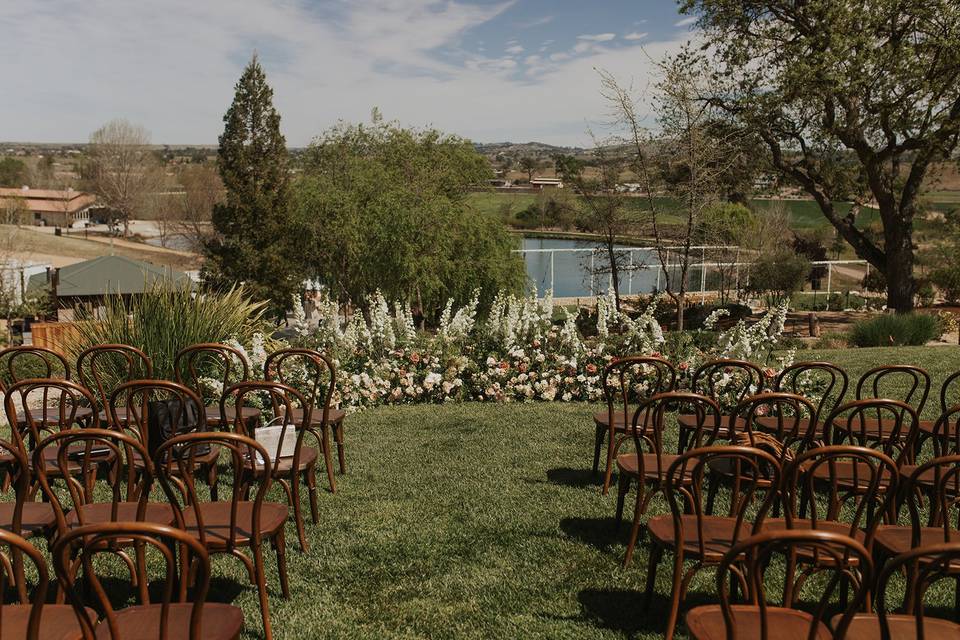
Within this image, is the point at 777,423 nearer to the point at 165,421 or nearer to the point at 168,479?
the point at 168,479

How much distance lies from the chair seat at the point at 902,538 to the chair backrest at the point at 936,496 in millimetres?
40

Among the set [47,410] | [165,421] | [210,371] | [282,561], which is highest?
[165,421]

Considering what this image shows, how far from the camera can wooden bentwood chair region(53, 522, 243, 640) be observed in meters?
2.02

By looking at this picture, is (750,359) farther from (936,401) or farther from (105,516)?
(105,516)

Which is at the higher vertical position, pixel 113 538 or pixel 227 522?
pixel 113 538

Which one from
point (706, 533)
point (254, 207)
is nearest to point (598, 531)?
point (706, 533)

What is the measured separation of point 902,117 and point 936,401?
36.6 ft

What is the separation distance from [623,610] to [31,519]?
8.86ft

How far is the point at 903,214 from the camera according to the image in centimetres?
1850

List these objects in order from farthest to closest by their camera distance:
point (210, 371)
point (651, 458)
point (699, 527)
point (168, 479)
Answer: point (210, 371) → point (651, 458) → point (168, 479) → point (699, 527)

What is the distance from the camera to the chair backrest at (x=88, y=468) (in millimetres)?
2826

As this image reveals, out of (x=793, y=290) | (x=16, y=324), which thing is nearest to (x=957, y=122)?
(x=793, y=290)

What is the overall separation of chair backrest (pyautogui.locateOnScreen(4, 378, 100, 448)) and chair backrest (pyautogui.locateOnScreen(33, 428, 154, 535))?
0.58 feet

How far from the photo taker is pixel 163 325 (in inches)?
302
